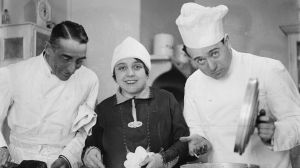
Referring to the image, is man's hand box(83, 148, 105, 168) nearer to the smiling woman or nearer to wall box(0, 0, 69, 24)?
the smiling woman

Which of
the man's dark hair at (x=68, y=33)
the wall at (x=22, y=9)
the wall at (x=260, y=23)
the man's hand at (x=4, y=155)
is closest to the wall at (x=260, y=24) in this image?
the wall at (x=260, y=23)

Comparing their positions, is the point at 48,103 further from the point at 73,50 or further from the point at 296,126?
the point at 296,126

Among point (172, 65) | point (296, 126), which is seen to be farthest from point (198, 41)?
point (172, 65)

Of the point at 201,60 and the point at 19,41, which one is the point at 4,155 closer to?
the point at 19,41

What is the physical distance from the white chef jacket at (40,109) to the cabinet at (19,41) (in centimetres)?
20

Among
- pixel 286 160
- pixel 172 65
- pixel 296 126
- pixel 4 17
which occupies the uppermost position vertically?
pixel 4 17

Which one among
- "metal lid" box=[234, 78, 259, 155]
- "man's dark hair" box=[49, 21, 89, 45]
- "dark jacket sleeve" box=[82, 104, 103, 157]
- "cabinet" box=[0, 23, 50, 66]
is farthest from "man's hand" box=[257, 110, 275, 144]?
"cabinet" box=[0, 23, 50, 66]

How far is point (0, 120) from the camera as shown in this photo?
1394 millimetres

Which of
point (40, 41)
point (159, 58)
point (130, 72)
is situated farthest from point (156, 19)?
point (130, 72)

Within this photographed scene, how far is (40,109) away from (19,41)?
429mm

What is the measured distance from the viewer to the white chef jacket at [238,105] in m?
1.13

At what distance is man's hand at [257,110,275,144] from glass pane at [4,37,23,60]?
108cm

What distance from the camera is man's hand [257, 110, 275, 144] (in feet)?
2.87

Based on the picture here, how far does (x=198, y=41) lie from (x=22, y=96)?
2.16ft
